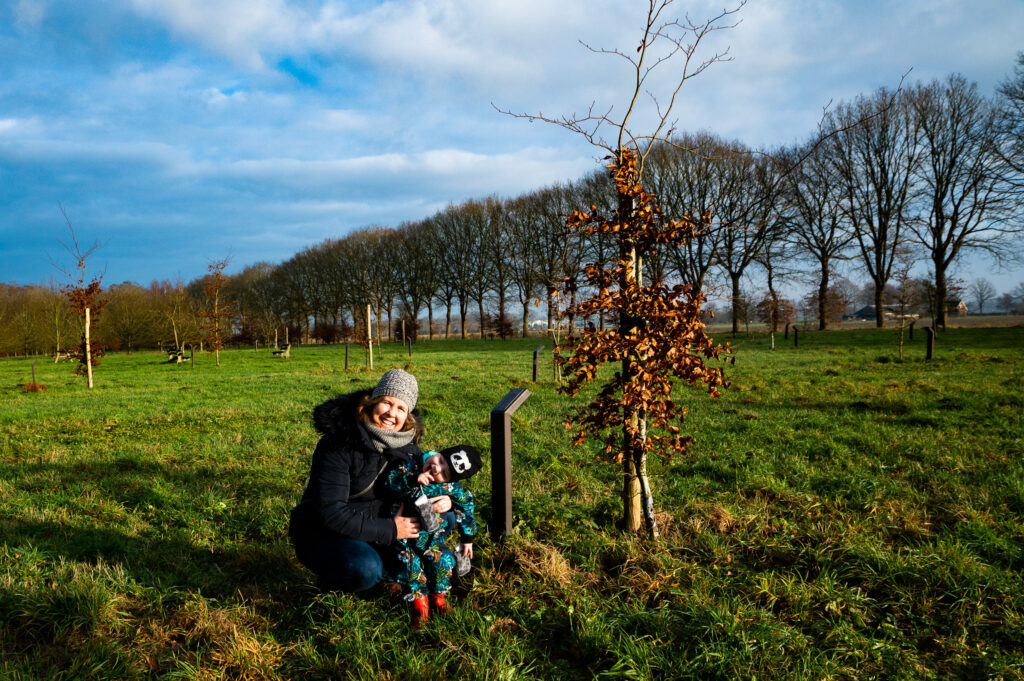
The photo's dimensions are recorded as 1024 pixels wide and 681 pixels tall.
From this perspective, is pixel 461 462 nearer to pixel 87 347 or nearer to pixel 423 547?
pixel 423 547

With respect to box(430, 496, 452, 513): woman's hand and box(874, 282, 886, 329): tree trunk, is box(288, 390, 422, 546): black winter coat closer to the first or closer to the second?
box(430, 496, 452, 513): woman's hand

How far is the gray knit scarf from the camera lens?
325cm

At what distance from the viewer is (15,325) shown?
44781 mm

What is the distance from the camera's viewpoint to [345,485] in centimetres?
314

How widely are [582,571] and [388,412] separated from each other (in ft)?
5.78

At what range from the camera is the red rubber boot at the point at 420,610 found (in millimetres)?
3073

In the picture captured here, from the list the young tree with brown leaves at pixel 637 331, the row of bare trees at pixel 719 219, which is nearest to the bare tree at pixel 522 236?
the row of bare trees at pixel 719 219

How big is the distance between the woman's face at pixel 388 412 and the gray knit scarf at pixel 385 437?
0.04m

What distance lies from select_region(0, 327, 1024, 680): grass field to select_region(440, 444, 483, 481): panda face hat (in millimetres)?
846

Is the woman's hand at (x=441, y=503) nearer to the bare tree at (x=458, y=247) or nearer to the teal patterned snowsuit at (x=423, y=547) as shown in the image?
the teal patterned snowsuit at (x=423, y=547)

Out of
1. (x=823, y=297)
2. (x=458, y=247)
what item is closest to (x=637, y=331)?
(x=823, y=297)

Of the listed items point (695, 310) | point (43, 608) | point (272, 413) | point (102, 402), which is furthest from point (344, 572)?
point (102, 402)

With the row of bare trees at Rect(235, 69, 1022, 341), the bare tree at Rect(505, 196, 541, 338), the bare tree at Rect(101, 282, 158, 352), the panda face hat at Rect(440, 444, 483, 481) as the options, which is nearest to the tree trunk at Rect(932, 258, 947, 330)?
the row of bare trees at Rect(235, 69, 1022, 341)

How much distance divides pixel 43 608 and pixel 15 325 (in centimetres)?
5810
